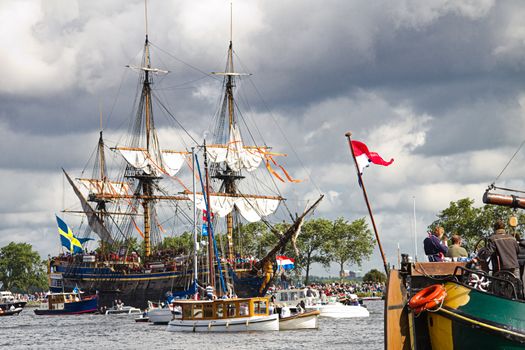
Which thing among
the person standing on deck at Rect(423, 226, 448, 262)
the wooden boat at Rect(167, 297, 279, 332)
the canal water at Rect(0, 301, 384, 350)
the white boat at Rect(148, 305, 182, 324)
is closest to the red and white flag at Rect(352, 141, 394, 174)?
the person standing on deck at Rect(423, 226, 448, 262)

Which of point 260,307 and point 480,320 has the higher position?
point 260,307

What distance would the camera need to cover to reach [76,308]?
114312 mm

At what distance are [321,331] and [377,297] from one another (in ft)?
264

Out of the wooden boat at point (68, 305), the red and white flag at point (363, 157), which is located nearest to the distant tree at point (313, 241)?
the wooden boat at point (68, 305)

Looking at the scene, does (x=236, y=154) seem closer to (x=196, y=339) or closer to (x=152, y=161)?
(x=152, y=161)

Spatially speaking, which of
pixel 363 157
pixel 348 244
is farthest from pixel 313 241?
pixel 363 157

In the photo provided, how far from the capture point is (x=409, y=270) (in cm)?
2228

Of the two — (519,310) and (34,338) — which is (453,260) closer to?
(519,310)

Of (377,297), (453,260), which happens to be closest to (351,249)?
(377,297)

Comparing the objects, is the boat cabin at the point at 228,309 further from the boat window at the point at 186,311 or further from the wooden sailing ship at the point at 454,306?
the wooden sailing ship at the point at 454,306

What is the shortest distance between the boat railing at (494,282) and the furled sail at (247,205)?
93.3 meters

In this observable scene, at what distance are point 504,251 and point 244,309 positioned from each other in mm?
39489

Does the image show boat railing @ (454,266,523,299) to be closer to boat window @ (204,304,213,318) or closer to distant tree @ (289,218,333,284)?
boat window @ (204,304,213,318)

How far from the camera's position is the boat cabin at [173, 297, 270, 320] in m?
59.3
